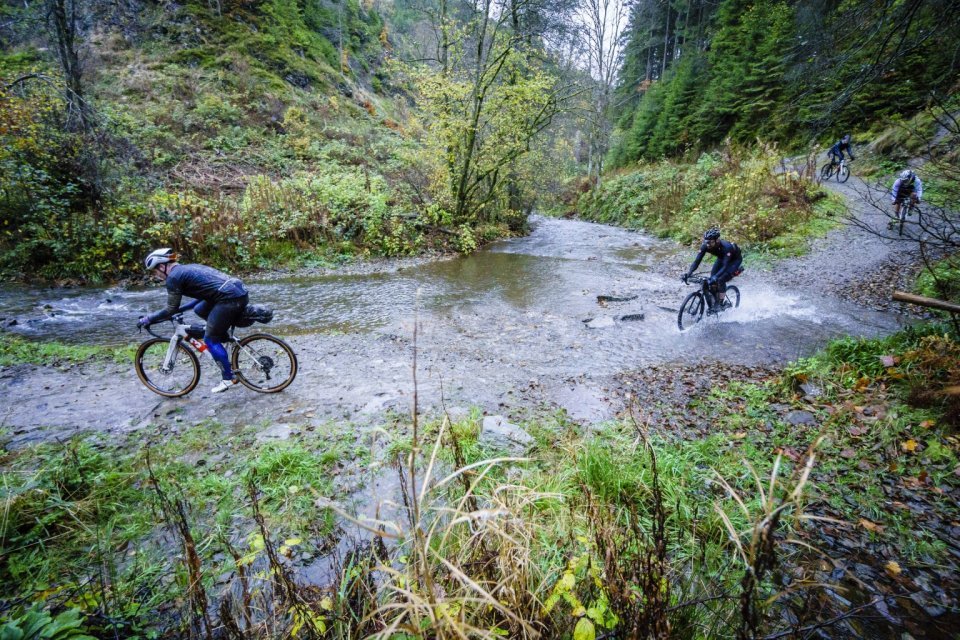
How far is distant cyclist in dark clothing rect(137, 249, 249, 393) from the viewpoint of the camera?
485cm

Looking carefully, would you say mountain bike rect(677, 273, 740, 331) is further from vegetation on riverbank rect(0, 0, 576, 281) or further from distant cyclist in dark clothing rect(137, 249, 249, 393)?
vegetation on riverbank rect(0, 0, 576, 281)

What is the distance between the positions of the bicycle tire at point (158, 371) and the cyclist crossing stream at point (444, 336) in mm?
145

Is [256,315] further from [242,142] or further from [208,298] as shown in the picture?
[242,142]

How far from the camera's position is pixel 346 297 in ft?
35.9

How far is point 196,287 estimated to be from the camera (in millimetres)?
5004

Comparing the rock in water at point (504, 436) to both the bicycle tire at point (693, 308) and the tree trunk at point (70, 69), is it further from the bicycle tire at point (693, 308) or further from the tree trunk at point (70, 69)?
the tree trunk at point (70, 69)

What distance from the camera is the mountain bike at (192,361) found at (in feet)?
17.4

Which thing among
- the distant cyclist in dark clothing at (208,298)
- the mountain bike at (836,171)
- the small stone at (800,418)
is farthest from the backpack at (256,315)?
the mountain bike at (836,171)

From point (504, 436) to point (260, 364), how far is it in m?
3.76

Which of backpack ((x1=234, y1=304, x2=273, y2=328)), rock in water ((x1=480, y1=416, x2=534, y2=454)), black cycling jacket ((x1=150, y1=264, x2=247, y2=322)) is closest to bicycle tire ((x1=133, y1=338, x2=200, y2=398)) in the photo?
black cycling jacket ((x1=150, y1=264, x2=247, y2=322))

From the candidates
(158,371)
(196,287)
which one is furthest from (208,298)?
(158,371)

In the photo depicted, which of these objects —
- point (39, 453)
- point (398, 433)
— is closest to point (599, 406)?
point (398, 433)

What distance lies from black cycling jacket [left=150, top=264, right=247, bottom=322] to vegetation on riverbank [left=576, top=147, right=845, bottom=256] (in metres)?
12.4

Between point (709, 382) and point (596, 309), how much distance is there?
14.1 feet
